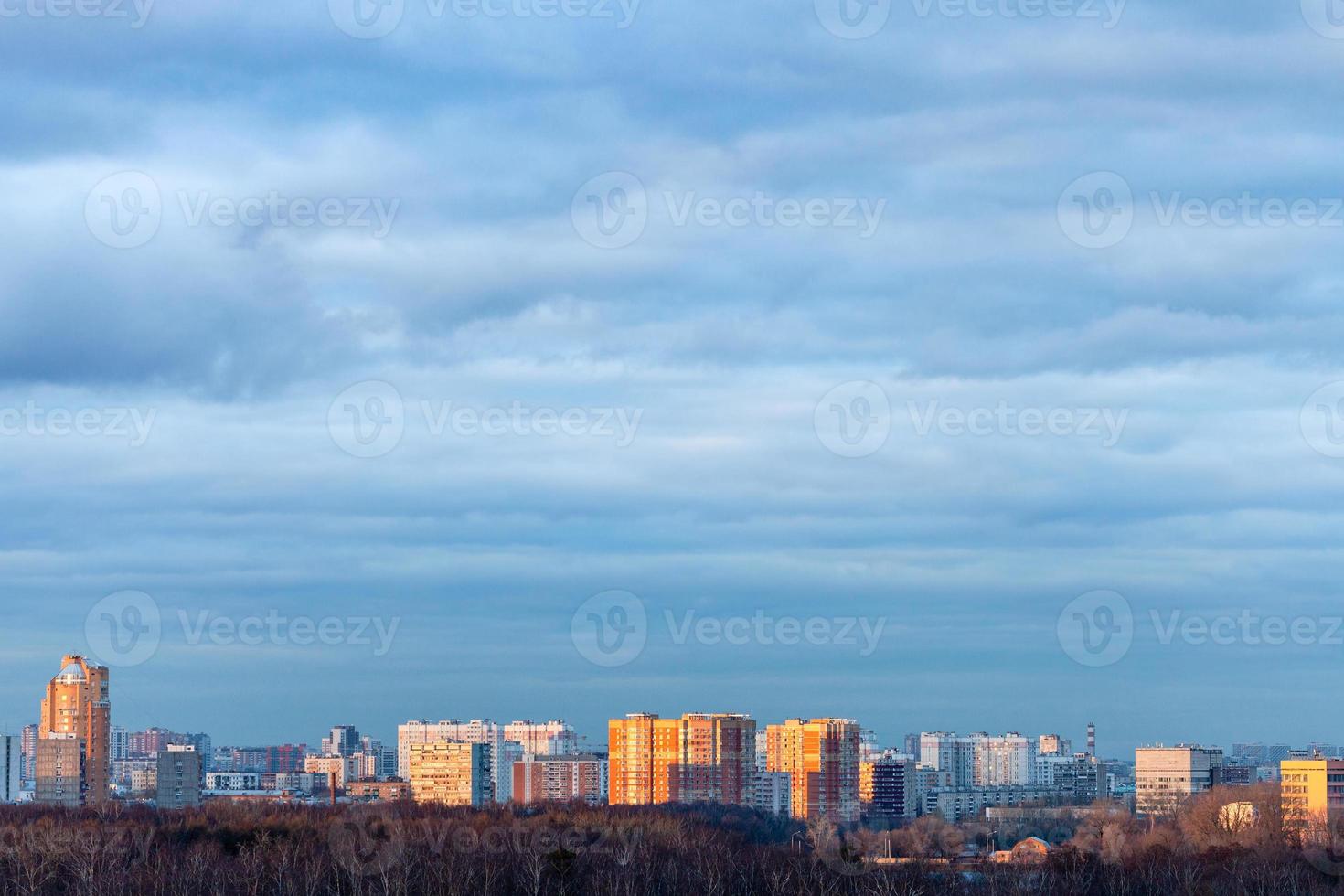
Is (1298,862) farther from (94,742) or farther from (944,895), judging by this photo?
(94,742)

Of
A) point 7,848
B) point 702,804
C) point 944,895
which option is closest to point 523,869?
point 944,895

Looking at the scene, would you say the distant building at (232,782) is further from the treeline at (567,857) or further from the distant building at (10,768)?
the treeline at (567,857)

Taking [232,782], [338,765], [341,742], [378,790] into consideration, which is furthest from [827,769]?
[341,742]

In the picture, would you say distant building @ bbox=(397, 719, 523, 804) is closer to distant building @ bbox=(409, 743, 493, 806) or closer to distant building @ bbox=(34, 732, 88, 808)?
distant building @ bbox=(409, 743, 493, 806)

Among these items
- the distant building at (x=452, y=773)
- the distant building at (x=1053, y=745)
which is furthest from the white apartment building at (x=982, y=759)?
the distant building at (x=452, y=773)

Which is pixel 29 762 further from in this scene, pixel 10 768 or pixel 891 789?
Result: pixel 891 789
